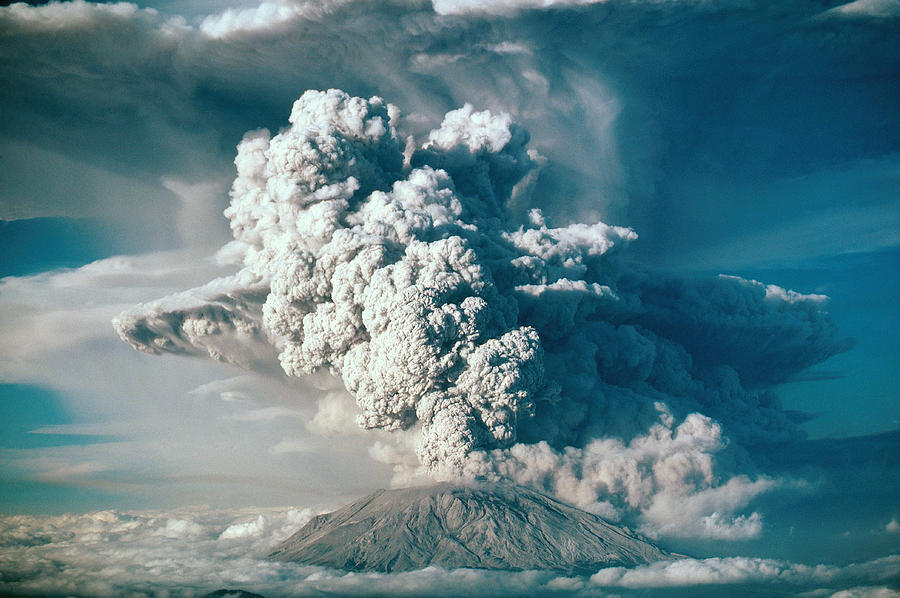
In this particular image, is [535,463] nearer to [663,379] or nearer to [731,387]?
[663,379]

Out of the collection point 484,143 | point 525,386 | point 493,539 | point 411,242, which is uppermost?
point 484,143

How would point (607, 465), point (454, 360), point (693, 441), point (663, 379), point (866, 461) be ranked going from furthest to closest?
point (866, 461), point (663, 379), point (693, 441), point (607, 465), point (454, 360)

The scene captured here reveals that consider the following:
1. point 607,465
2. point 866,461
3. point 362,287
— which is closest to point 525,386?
point 607,465

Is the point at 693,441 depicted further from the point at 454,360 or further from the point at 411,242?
the point at 411,242

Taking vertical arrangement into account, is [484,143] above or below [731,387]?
above

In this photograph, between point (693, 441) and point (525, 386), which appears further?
point (693, 441)

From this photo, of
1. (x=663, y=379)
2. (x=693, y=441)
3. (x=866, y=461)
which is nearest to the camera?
(x=693, y=441)
